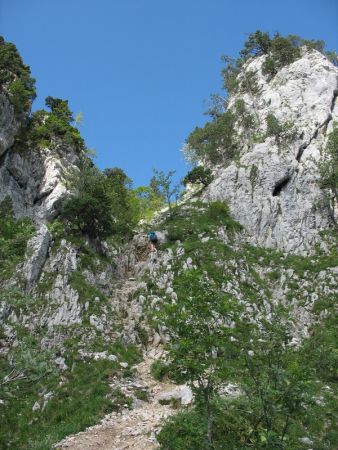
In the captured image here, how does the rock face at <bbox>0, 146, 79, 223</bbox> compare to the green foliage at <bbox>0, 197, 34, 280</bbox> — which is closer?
the green foliage at <bbox>0, 197, 34, 280</bbox>

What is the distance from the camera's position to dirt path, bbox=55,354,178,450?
14440 mm

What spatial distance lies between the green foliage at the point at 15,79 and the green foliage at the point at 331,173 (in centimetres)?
3756

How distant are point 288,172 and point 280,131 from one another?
7480mm

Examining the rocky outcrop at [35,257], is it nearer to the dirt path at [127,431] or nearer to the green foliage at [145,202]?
the dirt path at [127,431]

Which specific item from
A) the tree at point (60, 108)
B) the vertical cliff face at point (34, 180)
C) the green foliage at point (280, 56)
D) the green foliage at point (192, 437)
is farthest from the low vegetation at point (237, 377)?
the green foliage at point (280, 56)

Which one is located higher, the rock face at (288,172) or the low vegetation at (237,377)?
the rock face at (288,172)

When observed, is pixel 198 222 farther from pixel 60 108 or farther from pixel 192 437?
pixel 60 108

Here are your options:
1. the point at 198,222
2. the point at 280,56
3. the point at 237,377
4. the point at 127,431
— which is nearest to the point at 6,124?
the point at 198,222

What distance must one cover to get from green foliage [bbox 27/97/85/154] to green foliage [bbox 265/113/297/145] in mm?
28103

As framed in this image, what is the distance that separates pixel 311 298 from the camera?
28.7m

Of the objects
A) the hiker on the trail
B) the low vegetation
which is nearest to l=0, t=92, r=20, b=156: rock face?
the hiker on the trail

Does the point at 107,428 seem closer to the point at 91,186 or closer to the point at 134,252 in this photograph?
the point at 134,252

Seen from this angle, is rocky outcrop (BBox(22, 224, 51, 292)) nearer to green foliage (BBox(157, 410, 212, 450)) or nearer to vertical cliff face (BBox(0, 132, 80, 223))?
vertical cliff face (BBox(0, 132, 80, 223))

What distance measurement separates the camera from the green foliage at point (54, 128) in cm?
5100
